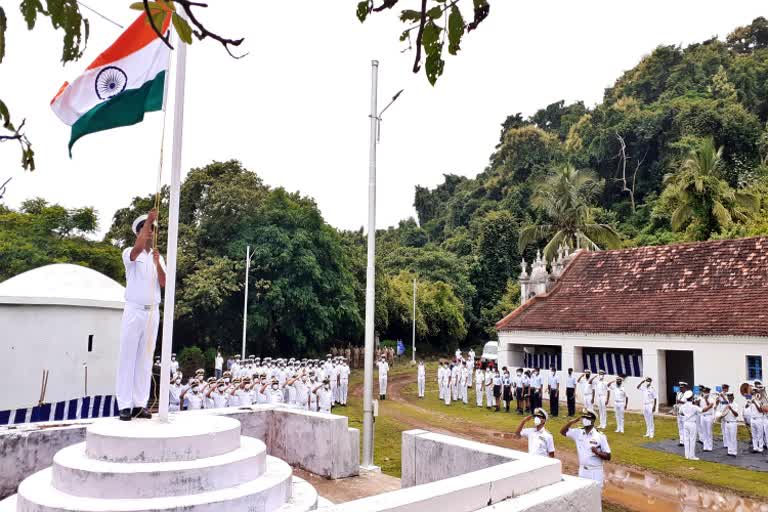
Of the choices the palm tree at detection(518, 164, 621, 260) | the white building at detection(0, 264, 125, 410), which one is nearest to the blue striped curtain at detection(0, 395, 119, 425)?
the white building at detection(0, 264, 125, 410)

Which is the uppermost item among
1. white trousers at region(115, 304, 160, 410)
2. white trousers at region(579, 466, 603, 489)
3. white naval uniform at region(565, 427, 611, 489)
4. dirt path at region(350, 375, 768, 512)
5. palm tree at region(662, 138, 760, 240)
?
palm tree at region(662, 138, 760, 240)

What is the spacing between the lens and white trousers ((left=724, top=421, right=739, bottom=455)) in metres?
11.9

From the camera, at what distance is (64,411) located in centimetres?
920

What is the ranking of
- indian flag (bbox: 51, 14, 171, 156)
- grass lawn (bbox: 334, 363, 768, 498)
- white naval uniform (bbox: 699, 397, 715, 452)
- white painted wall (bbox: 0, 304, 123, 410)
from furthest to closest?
white naval uniform (bbox: 699, 397, 715, 452), white painted wall (bbox: 0, 304, 123, 410), grass lawn (bbox: 334, 363, 768, 498), indian flag (bbox: 51, 14, 171, 156)

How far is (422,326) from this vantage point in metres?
37.7

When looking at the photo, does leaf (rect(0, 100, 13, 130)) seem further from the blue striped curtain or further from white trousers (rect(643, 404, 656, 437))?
white trousers (rect(643, 404, 656, 437))

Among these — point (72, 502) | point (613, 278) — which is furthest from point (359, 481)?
point (613, 278)

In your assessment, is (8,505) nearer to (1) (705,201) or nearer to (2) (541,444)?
(2) (541,444)

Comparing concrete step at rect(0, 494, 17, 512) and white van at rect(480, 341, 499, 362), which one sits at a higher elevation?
white van at rect(480, 341, 499, 362)

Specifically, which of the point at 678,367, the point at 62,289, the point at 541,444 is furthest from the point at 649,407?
the point at 62,289

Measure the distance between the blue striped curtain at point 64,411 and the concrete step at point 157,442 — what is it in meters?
4.36

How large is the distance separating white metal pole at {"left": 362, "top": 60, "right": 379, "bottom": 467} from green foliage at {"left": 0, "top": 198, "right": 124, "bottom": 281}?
1775cm

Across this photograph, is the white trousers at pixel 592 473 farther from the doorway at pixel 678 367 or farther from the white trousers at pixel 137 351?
the doorway at pixel 678 367

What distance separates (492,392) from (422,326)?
18.5m
